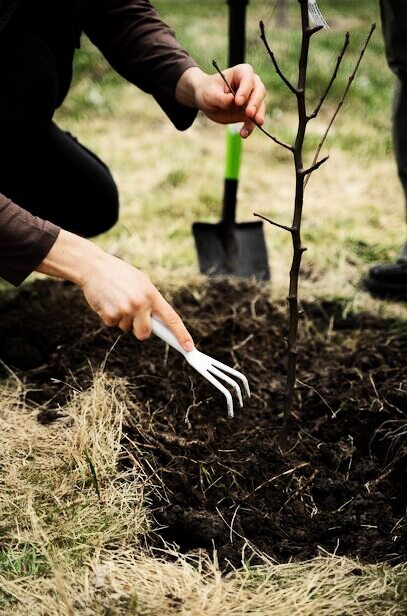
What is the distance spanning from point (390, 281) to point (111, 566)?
5.64 ft

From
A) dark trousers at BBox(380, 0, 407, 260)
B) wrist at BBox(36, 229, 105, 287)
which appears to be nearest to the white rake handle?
wrist at BBox(36, 229, 105, 287)

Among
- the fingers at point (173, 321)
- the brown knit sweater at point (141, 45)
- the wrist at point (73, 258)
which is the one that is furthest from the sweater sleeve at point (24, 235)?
Result: the brown knit sweater at point (141, 45)

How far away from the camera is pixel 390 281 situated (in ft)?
9.09

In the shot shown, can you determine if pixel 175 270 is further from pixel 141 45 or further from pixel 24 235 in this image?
pixel 24 235

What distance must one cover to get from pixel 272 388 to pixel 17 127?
1111mm

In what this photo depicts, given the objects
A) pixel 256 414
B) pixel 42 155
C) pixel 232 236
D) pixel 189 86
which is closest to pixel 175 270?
pixel 232 236

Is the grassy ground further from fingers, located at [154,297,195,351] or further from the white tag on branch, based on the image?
the white tag on branch

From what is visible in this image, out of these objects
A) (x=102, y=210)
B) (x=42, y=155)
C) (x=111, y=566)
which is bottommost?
(x=111, y=566)

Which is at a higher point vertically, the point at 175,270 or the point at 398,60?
the point at 398,60

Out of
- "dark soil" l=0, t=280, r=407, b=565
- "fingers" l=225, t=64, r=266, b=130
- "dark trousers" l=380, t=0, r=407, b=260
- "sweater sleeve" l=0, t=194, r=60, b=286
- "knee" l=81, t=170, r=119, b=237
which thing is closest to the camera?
"sweater sleeve" l=0, t=194, r=60, b=286

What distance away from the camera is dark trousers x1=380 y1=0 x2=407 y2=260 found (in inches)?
95.7

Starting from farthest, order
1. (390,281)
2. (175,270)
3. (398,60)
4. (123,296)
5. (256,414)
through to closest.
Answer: (175,270), (390,281), (398,60), (256,414), (123,296)

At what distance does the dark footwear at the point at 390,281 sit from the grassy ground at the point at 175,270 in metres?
0.05

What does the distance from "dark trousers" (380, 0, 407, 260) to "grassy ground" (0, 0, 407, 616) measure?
0.44 metres
